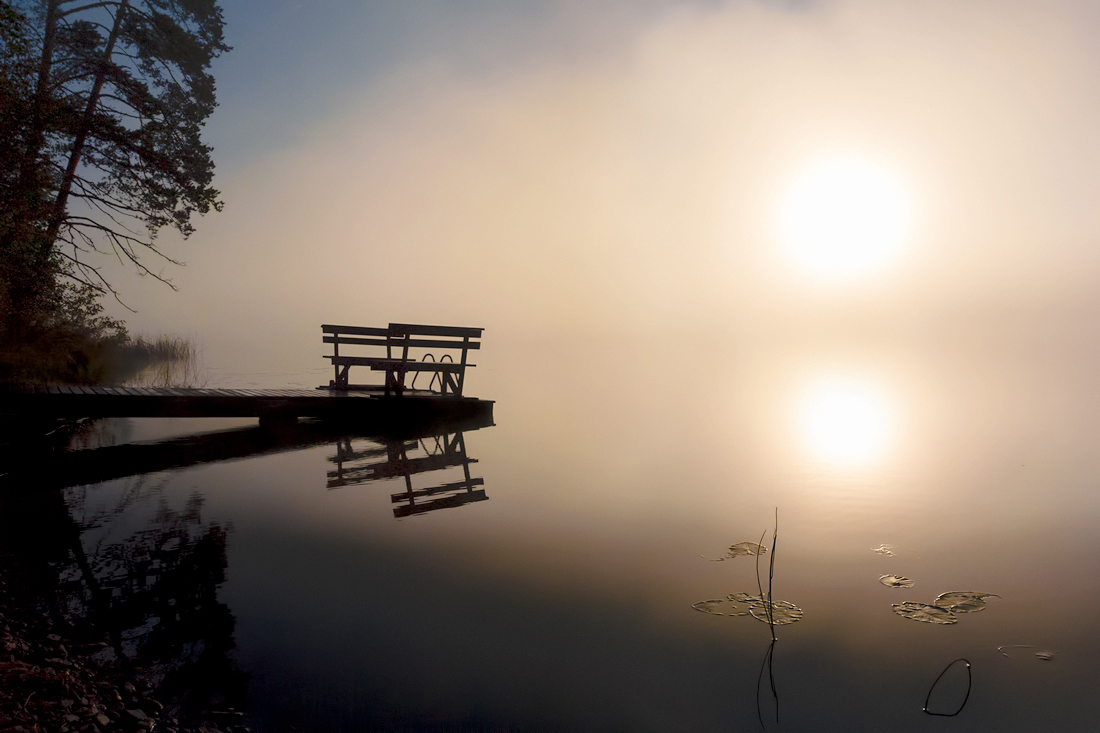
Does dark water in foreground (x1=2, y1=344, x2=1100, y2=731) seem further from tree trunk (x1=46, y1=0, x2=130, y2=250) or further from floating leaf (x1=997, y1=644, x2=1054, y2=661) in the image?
tree trunk (x1=46, y1=0, x2=130, y2=250)

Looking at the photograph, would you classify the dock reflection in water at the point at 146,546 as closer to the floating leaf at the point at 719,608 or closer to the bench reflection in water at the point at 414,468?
the bench reflection in water at the point at 414,468

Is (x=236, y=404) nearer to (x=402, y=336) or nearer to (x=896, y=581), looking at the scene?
(x=402, y=336)

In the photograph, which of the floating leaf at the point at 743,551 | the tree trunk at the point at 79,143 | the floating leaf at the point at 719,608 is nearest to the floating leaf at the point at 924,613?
the floating leaf at the point at 719,608

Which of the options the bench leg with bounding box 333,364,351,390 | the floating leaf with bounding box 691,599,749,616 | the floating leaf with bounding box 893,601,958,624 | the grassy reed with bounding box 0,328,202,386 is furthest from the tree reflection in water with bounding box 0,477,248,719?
the grassy reed with bounding box 0,328,202,386

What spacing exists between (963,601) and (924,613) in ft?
2.08

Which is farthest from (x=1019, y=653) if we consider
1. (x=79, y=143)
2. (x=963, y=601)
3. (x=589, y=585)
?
(x=79, y=143)

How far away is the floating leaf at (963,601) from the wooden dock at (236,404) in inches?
444

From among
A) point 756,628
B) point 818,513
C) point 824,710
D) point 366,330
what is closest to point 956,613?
point 756,628

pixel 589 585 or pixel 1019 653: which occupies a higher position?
pixel 589 585

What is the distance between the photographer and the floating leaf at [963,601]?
5.73 metres

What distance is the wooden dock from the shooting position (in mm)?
10945

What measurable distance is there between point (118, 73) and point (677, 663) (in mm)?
19030

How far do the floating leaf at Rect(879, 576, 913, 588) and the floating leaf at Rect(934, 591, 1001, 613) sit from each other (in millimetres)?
322

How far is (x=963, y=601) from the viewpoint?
5.88 metres
